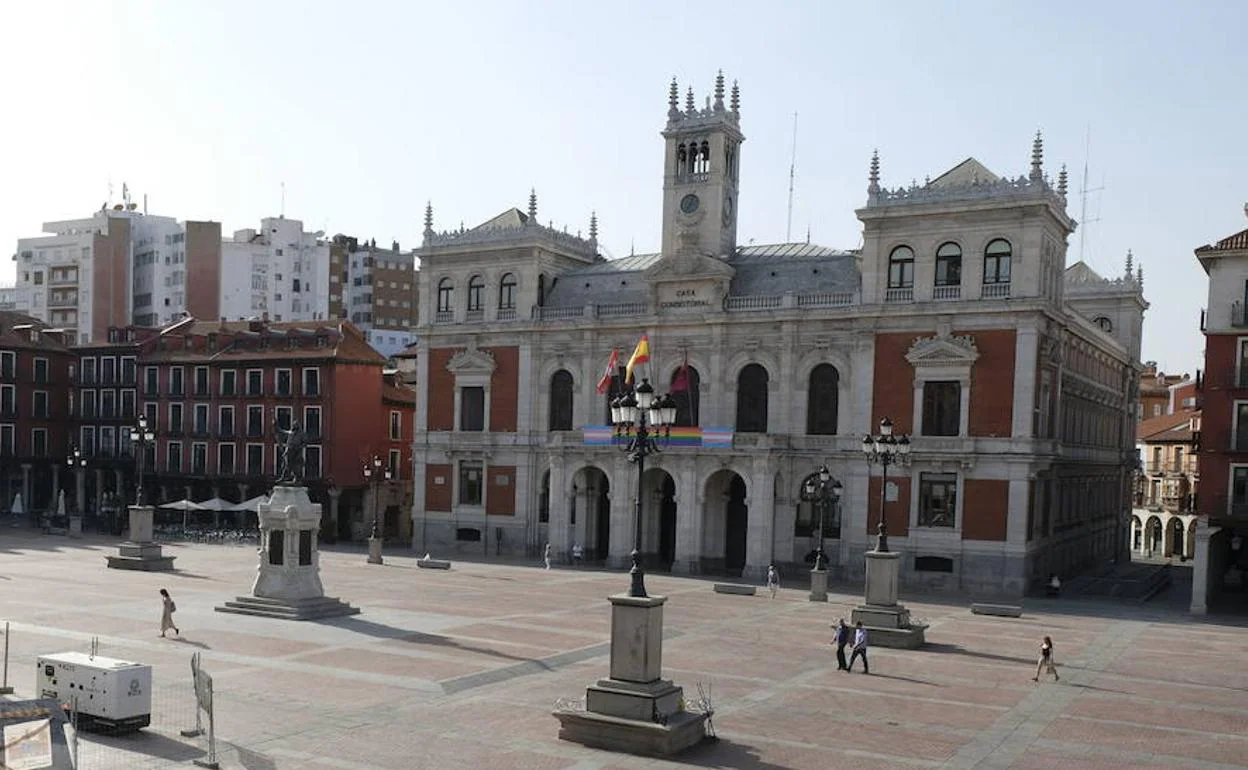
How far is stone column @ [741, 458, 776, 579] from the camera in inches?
2250

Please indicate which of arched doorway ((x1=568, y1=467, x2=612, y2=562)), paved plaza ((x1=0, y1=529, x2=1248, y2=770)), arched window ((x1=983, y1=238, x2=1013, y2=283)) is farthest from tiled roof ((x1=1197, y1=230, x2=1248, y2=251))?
arched doorway ((x1=568, y1=467, x2=612, y2=562))

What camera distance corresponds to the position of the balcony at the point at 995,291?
176ft

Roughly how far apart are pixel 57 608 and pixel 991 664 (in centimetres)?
3130

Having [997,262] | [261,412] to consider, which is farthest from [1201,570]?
[261,412]

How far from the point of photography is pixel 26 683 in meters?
27.6

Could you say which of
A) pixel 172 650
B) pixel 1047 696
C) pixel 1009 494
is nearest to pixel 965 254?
pixel 1009 494

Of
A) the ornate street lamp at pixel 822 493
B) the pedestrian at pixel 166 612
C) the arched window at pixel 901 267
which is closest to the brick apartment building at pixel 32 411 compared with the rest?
the pedestrian at pixel 166 612

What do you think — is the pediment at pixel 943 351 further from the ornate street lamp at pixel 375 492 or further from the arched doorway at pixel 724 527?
the ornate street lamp at pixel 375 492

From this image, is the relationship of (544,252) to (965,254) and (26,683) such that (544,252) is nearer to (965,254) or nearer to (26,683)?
(965,254)

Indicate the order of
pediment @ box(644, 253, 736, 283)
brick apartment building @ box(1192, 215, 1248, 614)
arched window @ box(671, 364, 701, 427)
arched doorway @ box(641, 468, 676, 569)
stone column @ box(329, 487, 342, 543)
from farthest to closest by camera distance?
stone column @ box(329, 487, 342, 543)
arched doorway @ box(641, 468, 676, 569)
arched window @ box(671, 364, 701, 427)
pediment @ box(644, 253, 736, 283)
brick apartment building @ box(1192, 215, 1248, 614)

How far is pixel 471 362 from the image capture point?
223 feet

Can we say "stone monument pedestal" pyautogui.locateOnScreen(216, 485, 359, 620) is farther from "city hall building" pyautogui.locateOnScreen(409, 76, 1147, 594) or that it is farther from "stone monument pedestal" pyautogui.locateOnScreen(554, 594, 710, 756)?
"city hall building" pyautogui.locateOnScreen(409, 76, 1147, 594)

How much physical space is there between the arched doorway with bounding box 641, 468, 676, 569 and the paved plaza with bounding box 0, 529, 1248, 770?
39.3ft

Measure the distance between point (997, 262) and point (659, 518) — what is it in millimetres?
22379
